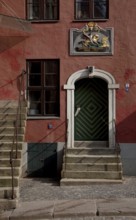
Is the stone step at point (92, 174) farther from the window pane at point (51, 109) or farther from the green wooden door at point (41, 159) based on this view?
the window pane at point (51, 109)

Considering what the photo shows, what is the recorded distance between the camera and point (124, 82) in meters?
14.0

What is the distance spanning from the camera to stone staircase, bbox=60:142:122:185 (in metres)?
12.7

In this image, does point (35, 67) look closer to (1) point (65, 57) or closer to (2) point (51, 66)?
(2) point (51, 66)

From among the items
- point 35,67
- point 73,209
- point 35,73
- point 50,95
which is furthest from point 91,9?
point 73,209

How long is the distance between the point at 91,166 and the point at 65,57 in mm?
3735

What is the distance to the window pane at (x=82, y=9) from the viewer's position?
14328 mm

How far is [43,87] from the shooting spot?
14391mm

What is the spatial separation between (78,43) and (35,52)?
57.6 inches

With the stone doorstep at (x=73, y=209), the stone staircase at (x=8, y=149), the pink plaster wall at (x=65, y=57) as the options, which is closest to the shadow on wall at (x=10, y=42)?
the pink plaster wall at (x=65, y=57)

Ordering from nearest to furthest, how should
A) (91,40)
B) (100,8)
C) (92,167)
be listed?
(92,167) < (91,40) < (100,8)

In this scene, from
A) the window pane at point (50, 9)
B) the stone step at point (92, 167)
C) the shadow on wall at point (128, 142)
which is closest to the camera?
the stone step at point (92, 167)

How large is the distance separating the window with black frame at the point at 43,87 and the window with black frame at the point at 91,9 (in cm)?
180

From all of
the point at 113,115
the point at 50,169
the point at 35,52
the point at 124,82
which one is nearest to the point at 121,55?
the point at 124,82

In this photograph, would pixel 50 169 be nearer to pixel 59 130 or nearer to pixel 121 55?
pixel 59 130
